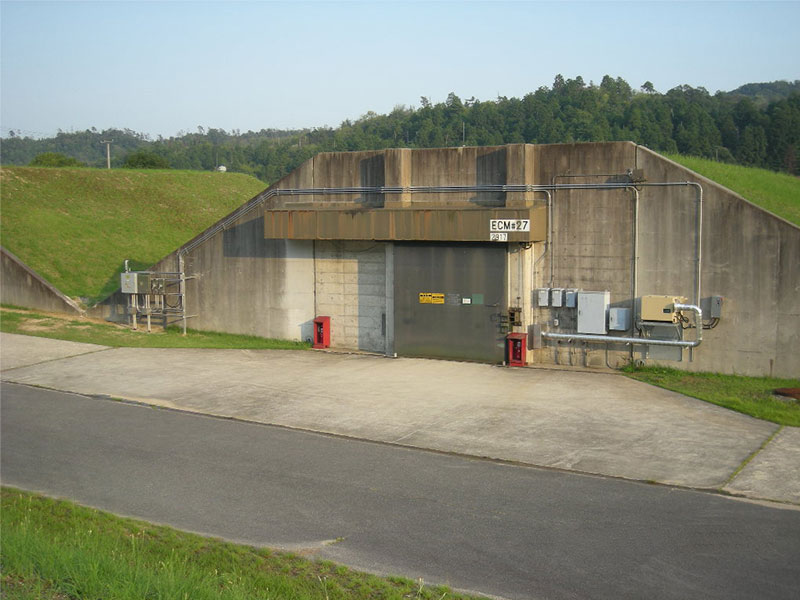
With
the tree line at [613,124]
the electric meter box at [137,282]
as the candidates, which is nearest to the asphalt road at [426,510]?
the electric meter box at [137,282]

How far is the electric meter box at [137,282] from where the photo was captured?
75.4 ft

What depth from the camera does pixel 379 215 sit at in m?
19.1

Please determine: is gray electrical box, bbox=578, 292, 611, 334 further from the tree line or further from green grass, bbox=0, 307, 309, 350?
the tree line

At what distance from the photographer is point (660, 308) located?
16.8m

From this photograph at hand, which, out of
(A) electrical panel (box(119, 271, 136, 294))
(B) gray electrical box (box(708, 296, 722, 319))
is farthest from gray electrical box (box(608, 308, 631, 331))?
(A) electrical panel (box(119, 271, 136, 294))

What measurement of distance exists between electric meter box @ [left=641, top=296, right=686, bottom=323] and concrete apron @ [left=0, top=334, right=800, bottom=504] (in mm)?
1462

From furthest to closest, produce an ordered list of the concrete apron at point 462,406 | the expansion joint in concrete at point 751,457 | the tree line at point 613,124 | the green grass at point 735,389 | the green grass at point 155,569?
the tree line at point 613,124 < the green grass at point 735,389 < the concrete apron at point 462,406 < the expansion joint in concrete at point 751,457 < the green grass at point 155,569

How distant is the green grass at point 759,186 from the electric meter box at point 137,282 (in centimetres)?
1676

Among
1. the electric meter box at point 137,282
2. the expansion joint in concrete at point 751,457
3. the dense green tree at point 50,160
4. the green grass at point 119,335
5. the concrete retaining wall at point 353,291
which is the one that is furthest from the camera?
the dense green tree at point 50,160

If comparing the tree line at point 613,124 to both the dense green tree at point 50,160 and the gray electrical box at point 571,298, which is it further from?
the gray electrical box at point 571,298

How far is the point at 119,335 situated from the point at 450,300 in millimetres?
9683

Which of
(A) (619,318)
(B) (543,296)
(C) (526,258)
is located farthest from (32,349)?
(A) (619,318)

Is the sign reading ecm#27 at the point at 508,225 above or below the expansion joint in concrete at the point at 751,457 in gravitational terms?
above

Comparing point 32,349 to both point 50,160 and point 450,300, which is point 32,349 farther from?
point 50,160
